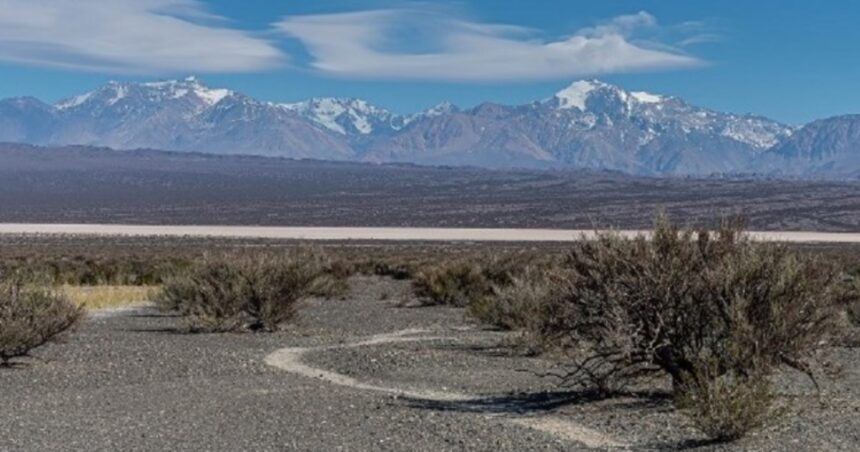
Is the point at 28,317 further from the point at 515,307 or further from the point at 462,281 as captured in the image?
the point at 462,281

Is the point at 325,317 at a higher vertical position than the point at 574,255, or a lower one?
lower

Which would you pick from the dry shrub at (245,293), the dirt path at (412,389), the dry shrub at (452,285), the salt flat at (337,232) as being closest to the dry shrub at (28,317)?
the dirt path at (412,389)

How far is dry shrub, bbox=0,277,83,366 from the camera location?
17.0 m

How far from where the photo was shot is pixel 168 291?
2800cm

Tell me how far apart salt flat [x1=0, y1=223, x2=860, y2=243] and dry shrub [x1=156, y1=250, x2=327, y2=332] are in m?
61.4

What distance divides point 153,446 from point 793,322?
21.7 feet

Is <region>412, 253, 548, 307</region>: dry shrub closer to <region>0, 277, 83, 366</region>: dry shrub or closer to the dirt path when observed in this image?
the dirt path

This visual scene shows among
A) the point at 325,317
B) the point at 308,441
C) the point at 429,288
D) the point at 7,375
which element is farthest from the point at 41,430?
the point at 429,288

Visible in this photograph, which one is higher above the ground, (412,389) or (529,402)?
(529,402)

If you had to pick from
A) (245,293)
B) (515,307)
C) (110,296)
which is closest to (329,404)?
(515,307)

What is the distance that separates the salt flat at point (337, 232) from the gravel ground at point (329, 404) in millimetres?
66965

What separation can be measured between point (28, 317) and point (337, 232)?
8314cm

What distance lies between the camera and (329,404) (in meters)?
14.0

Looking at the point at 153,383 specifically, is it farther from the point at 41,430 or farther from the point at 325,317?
the point at 325,317
